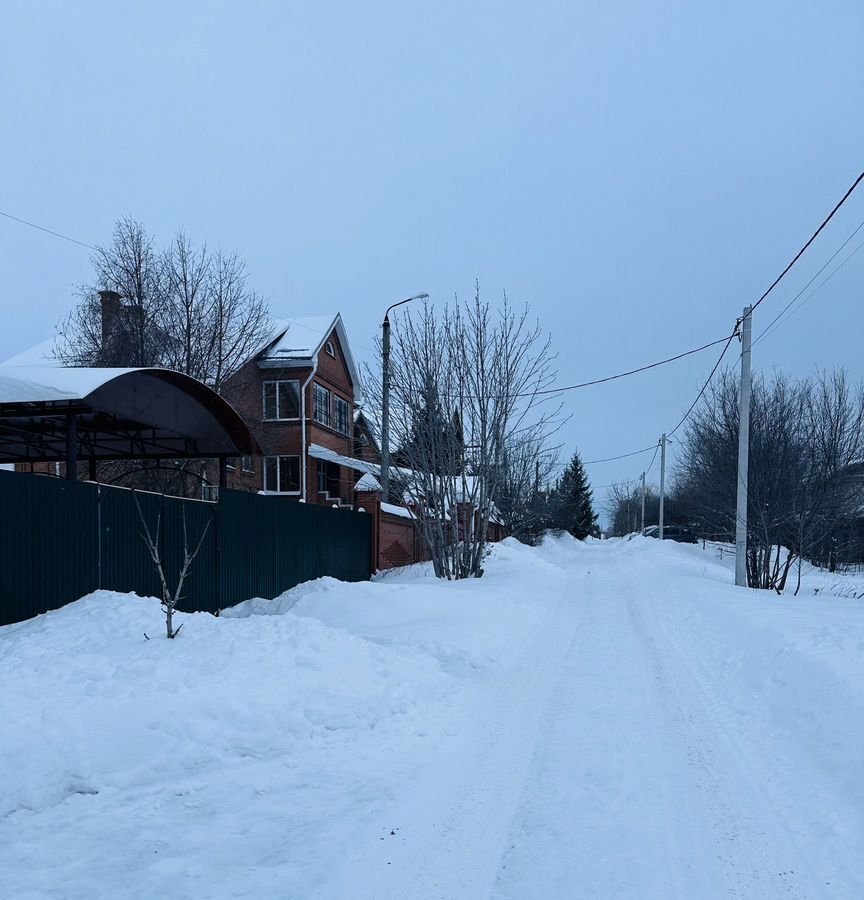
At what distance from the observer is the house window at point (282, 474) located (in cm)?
2895

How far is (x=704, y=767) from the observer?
5512 millimetres

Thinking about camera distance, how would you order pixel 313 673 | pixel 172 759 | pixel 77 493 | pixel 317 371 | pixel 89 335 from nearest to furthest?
pixel 172 759, pixel 313 673, pixel 77 493, pixel 89 335, pixel 317 371

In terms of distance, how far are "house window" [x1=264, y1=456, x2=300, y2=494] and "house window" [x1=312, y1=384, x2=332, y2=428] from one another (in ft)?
6.54

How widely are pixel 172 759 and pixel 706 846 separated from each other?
11.5 feet

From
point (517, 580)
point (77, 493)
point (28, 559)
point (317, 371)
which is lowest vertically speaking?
point (517, 580)

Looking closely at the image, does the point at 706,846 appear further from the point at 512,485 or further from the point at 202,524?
the point at 512,485

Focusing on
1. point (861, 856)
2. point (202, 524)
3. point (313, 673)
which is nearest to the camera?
point (861, 856)

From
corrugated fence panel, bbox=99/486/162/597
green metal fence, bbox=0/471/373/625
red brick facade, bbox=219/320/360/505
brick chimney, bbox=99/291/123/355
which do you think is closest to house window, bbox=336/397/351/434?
red brick facade, bbox=219/320/360/505

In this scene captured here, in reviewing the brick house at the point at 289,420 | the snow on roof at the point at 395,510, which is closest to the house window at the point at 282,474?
the brick house at the point at 289,420

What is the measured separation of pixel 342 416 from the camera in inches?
1271

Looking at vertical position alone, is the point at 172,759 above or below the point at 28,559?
below

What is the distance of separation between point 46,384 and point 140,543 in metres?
2.52

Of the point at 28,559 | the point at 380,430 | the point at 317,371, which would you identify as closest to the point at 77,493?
the point at 28,559

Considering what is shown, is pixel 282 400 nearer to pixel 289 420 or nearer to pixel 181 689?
pixel 289 420
